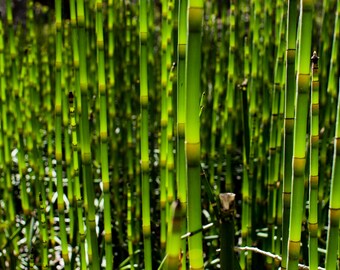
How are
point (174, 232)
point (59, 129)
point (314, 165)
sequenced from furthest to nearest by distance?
point (59, 129) → point (314, 165) → point (174, 232)

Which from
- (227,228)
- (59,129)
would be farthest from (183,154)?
(59,129)

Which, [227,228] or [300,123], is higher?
[300,123]

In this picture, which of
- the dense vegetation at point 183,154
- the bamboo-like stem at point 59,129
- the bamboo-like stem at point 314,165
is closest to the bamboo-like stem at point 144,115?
the dense vegetation at point 183,154

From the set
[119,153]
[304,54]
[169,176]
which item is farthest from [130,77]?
[304,54]

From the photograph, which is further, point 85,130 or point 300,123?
point 85,130

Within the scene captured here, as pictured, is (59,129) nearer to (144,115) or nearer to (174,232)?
(144,115)

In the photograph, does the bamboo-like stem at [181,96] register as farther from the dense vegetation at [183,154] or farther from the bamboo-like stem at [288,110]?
the bamboo-like stem at [288,110]

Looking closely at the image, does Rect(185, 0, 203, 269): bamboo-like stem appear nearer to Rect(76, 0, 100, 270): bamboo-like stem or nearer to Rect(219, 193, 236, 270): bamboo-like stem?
Rect(219, 193, 236, 270): bamboo-like stem

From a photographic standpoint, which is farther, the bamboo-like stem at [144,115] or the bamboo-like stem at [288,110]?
the bamboo-like stem at [144,115]

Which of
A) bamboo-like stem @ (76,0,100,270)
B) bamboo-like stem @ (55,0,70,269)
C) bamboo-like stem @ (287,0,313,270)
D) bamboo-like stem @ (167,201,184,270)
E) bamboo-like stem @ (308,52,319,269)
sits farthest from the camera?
bamboo-like stem @ (55,0,70,269)

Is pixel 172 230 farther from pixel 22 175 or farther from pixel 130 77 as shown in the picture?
pixel 130 77

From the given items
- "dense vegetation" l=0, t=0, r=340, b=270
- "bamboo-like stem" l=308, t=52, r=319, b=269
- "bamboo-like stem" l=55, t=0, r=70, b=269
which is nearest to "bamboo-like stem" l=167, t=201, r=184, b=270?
"dense vegetation" l=0, t=0, r=340, b=270
